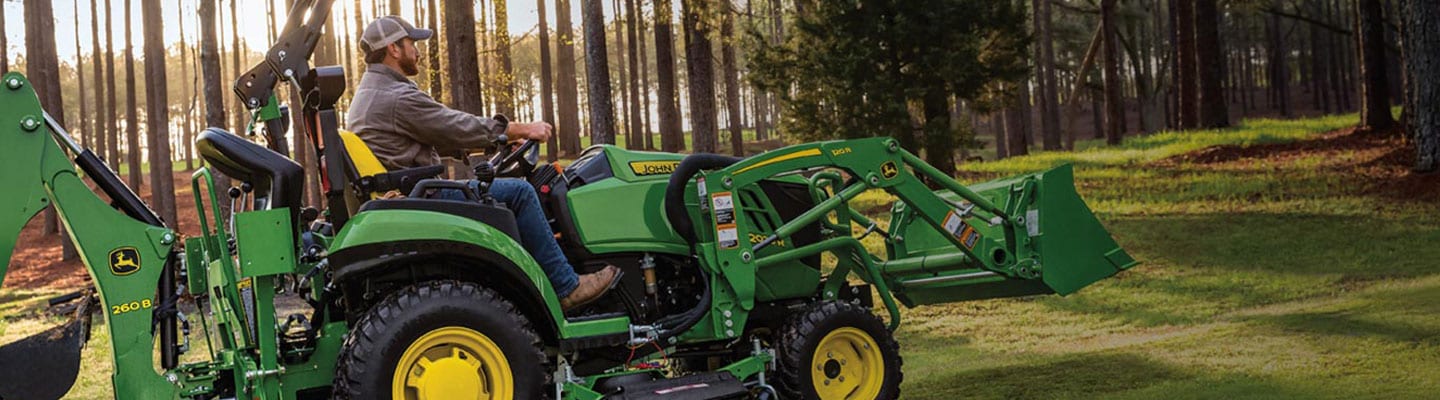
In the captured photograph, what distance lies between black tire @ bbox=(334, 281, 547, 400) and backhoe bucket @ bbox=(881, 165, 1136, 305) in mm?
2743

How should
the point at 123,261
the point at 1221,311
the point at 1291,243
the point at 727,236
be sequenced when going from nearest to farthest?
1. the point at 123,261
2. the point at 727,236
3. the point at 1221,311
4. the point at 1291,243

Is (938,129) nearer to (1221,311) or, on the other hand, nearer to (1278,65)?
(1221,311)

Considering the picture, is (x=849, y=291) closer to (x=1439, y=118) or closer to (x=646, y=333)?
(x=646, y=333)

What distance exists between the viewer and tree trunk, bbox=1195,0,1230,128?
26.4 m

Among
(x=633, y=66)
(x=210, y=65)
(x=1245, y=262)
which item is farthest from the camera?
(x=633, y=66)

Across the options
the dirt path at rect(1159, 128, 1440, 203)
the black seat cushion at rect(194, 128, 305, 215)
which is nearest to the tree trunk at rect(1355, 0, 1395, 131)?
the dirt path at rect(1159, 128, 1440, 203)

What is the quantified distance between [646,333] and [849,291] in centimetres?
168

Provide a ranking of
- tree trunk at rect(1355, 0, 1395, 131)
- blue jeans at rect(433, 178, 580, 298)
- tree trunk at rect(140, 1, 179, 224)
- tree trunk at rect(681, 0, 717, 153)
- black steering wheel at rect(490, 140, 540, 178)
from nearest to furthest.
Result: black steering wheel at rect(490, 140, 540, 178)
blue jeans at rect(433, 178, 580, 298)
tree trunk at rect(681, 0, 717, 153)
tree trunk at rect(1355, 0, 1395, 131)
tree trunk at rect(140, 1, 179, 224)

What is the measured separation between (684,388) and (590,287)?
2.28ft

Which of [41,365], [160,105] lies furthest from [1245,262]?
[160,105]

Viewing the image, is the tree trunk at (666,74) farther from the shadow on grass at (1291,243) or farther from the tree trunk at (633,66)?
the shadow on grass at (1291,243)

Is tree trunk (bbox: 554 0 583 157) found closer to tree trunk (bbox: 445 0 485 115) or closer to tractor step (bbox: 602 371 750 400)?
tree trunk (bbox: 445 0 485 115)

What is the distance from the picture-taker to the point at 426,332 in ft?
18.6

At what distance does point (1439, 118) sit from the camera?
1577 cm
